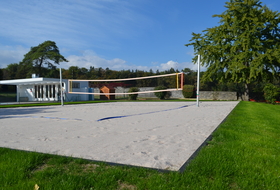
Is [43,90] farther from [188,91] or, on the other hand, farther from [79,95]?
[188,91]

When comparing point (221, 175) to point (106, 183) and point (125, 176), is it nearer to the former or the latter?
point (125, 176)

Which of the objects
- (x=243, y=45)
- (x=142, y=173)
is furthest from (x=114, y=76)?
(x=142, y=173)

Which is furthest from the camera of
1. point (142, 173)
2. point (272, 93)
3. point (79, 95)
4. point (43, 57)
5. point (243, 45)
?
point (43, 57)

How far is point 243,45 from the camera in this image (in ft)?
60.5

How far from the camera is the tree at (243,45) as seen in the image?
718 inches

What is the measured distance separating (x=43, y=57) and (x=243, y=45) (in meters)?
35.4

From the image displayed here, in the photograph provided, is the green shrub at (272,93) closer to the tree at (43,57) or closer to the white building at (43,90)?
the white building at (43,90)

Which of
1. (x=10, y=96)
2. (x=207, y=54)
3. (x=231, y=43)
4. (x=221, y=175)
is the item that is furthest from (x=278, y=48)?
(x=10, y=96)

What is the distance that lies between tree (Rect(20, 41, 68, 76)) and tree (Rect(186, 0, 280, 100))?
2867 cm

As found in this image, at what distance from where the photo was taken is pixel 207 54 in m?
20.3

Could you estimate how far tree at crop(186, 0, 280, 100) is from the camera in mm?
18234

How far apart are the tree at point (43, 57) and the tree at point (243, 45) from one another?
94.1 feet

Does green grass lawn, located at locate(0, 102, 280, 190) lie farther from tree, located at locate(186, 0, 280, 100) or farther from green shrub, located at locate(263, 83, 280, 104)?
green shrub, located at locate(263, 83, 280, 104)

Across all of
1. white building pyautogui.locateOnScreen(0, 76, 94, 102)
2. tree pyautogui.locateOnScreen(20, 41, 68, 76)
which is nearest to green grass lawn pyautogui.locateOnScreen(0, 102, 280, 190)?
white building pyautogui.locateOnScreen(0, 76, 94, 102)
